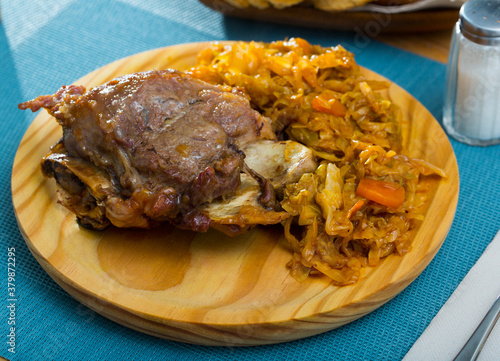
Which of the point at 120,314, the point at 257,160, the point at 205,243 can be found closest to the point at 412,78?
the point at 257,160

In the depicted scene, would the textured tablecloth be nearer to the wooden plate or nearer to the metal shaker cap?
the wooden plate

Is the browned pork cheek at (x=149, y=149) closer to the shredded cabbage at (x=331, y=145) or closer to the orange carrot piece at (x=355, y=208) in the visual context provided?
the shredded cabbage at (x=331, y=145)

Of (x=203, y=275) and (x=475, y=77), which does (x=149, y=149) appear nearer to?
(x=203, y=275)

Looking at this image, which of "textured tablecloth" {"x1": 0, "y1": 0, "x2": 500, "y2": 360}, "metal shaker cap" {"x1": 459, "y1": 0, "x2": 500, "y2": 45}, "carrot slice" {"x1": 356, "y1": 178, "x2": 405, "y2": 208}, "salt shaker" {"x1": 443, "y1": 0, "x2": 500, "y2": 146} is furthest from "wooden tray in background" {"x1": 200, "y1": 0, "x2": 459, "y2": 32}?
"carrot slice" {"x1": 356, "y1": 178, "x2": 405, "y2": 208}

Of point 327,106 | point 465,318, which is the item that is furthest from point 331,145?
point 465,318

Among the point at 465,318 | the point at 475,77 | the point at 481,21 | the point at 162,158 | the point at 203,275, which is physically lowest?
the point at 465,318

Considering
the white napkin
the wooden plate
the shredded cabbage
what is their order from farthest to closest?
1. the shredded cabbage
2. the white napkin
3. the wooden plate
